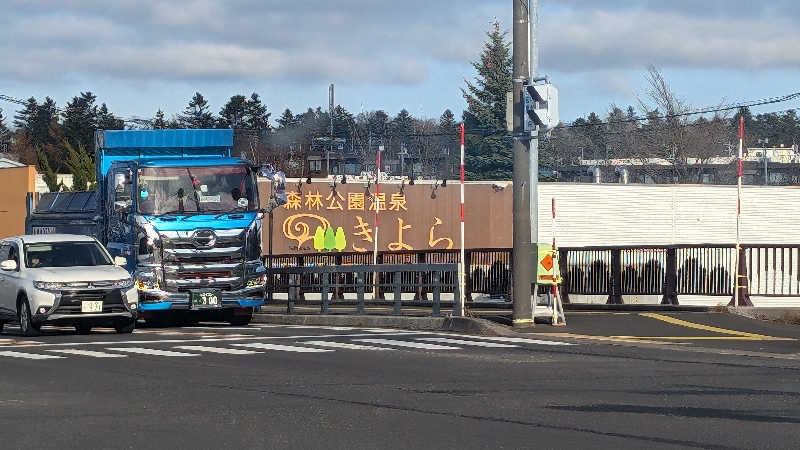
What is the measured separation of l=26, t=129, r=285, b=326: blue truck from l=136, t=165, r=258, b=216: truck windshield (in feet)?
0.06

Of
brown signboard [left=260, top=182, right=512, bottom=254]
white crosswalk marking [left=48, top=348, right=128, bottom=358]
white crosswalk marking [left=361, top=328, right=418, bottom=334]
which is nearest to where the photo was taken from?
white crosswalk marking [left=48, top=348, right=128, bottom=358]

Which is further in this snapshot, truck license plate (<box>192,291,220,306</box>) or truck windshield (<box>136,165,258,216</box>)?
truck license plate (<box>192,291,220,306</box>)

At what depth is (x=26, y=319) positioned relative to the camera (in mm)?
23406

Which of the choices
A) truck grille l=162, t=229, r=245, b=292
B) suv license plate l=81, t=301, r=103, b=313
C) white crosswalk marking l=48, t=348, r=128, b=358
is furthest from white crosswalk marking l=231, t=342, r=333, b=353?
truck grille l=162, t=229, r=245, b=292

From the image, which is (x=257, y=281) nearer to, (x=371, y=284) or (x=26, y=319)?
(x=371, y=284)

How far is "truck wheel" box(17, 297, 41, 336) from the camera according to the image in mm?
23250

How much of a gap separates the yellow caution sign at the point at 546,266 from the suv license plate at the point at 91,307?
7.12 metres

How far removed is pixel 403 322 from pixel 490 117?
9118cm

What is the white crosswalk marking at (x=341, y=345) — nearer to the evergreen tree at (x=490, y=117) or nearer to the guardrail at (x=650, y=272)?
the guardrail at (x=650, y=272)

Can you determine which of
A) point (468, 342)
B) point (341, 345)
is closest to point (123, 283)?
point (341, 345)

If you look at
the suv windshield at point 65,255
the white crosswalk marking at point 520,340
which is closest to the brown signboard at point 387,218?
the suv windshield at point 65,255

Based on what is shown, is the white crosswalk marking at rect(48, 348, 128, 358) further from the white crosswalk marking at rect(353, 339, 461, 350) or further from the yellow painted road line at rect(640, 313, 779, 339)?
the yellow painted road line at rect(640, 313, 779, 339)

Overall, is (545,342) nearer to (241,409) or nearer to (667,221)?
(241,409)

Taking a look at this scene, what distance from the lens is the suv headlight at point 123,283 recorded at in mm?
23469
